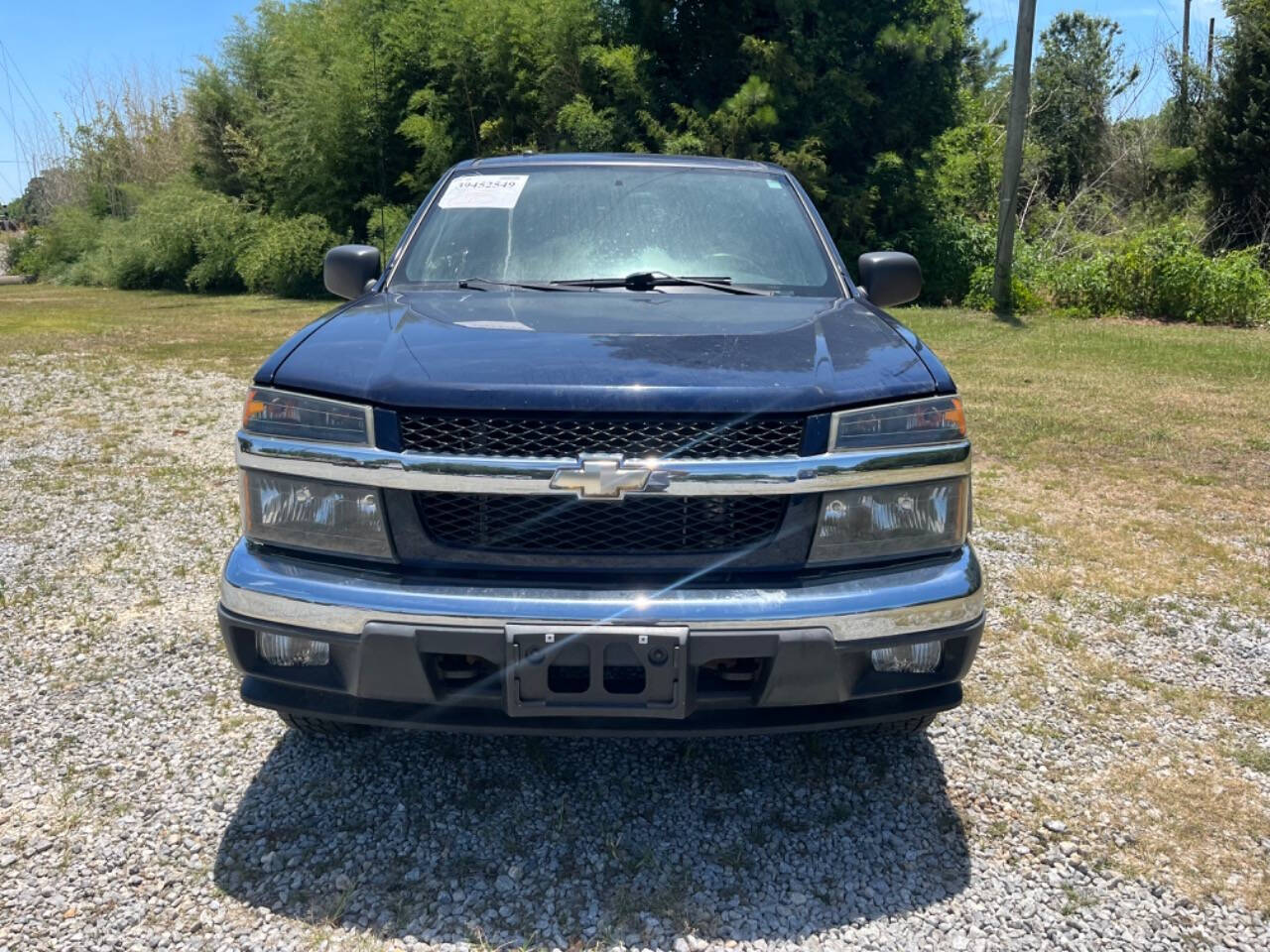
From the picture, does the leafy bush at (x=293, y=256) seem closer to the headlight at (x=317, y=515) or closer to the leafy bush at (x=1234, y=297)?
the leafy bush at (x=1234, y=297)

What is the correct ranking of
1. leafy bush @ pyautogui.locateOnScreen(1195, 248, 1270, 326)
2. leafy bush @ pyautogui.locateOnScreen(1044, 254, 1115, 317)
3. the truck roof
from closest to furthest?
the truck roof, leafy bush @ pyautogui.locateOnScreen(1195, 248, 1270, 326), leafy bush @ pyautogui.locateOnScreen(1044, 254, 1115, 317)

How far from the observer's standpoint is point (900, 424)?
214 cm

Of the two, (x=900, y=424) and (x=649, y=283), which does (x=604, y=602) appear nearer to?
(x=900, y=424)

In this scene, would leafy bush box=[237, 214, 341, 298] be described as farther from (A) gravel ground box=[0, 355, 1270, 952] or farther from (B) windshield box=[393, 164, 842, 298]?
(A) gravel ground box=[0, 355, 1270, 952]

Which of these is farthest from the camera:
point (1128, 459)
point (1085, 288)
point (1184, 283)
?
point (1085, 288)

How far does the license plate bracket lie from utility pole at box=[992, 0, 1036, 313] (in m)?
14.1

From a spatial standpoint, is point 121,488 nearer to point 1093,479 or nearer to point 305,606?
point 305,606

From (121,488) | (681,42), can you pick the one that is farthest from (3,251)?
(121,488)

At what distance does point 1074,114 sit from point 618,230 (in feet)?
→ 101

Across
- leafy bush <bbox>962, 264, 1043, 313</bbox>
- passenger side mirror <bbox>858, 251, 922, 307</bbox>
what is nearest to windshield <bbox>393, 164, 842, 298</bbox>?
passenger side mirror <bbox>858, 251, 922, 307</bbox>

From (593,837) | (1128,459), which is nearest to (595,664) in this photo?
(593,837)

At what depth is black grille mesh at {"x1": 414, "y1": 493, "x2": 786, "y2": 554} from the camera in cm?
209

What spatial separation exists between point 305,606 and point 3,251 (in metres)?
47.9

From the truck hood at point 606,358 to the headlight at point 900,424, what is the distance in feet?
0.11
